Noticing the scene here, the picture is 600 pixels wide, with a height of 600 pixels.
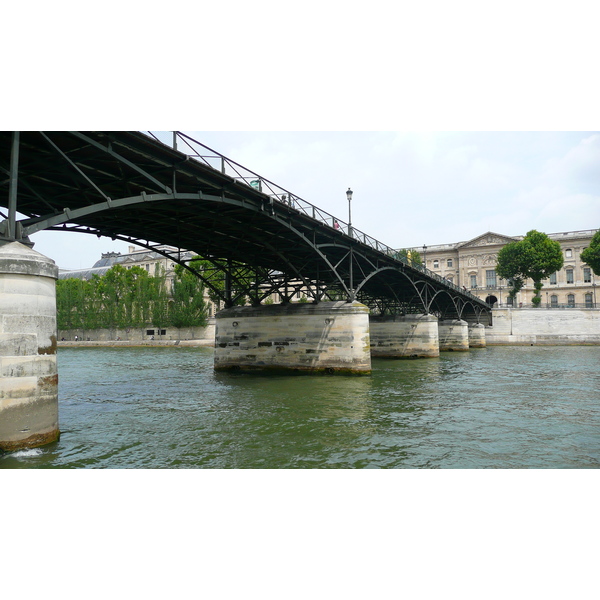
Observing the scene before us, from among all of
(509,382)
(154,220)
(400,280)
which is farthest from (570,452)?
(400,280)

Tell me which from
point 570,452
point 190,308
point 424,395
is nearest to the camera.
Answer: point 570,452

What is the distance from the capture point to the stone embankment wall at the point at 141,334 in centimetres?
7475

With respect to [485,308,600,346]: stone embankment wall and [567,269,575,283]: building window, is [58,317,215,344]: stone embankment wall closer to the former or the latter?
[485,308,600,346]: stone embankment wall

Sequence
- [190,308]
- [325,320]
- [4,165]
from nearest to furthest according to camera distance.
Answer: [4,165] → [325,320] → [190,308]

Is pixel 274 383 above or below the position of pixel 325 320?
below

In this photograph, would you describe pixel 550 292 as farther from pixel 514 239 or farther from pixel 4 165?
pixel 4 165

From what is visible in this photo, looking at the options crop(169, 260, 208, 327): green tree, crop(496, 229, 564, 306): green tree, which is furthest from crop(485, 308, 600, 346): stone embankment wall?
crop(169, 260, 208, 327): green tree

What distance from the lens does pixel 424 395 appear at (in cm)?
A: 1975

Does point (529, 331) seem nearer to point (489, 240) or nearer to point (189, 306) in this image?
point (489, 240)

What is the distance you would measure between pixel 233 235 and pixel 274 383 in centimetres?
767

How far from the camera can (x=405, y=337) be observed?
43906 mm

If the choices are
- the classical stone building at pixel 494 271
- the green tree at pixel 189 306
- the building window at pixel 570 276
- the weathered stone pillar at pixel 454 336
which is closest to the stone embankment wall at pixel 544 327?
the classical stone building at pixel 494 271

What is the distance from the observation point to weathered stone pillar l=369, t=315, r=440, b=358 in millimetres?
43250

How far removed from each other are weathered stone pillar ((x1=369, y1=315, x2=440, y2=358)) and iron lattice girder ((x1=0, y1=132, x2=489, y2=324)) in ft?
36.5
